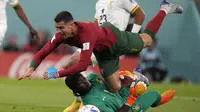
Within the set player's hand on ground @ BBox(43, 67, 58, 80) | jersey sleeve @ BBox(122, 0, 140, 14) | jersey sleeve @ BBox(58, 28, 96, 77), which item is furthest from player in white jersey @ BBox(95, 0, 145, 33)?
player's hand on ground @ BBox(43, 67, 58, 80)

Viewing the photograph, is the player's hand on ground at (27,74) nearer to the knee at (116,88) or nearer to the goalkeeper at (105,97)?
the goalkeeper at (105,97)

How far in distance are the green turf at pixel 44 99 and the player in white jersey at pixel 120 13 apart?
73.2 inches

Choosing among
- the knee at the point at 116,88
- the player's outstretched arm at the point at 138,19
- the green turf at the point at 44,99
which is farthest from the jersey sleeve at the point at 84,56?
the player's outstretched arm at the point at 138,19

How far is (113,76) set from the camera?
464 inches

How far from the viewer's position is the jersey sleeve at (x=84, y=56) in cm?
1059

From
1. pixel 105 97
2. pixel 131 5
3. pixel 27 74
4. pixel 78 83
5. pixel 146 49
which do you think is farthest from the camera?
pixel 146 49

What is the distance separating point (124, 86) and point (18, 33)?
49.6ft

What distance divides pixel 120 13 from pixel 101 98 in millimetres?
3372

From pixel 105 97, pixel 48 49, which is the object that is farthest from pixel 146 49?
pixel 105 97

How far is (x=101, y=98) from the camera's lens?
10.9 meters

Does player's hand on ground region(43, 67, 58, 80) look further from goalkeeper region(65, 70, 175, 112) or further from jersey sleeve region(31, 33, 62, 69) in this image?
jersey sleeve region(31, 33, 62, 69)

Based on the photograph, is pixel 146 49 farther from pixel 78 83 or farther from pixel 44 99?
pixel 78 83

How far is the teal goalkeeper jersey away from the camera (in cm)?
1072

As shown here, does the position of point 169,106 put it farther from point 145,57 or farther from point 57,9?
point 57,9
